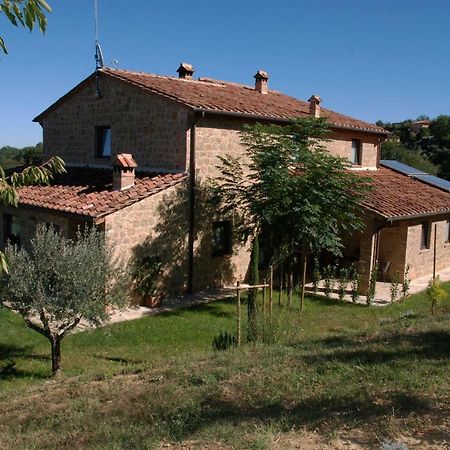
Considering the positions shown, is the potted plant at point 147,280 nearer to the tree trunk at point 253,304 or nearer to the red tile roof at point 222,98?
the tree trunk at point 253,304

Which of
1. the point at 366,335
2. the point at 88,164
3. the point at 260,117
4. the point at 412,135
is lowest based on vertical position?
the point at 366,335

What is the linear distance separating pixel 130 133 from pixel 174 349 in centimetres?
808

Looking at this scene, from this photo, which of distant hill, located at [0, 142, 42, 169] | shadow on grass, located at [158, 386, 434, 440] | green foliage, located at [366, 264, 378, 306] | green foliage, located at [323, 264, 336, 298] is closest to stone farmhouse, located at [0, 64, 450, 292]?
green foliage, located at [366, 264, 378, 306]

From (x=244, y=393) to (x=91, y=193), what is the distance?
902cm

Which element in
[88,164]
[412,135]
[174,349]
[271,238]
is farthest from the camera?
[412,135]

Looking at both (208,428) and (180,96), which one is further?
(180,96)

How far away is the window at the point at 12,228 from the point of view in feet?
52.4

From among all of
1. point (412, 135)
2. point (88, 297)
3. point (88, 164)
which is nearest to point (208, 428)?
point (88, 297)

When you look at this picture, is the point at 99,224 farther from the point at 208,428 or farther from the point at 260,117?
the point at 208,428

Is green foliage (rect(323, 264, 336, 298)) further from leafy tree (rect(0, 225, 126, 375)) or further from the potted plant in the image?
leafy tree (rect(0, 225, 126, 375))

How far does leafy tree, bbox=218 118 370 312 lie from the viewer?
12609 mm

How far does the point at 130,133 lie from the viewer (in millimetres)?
15938

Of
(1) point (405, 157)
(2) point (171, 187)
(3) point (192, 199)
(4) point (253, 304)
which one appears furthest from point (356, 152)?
(1) point (405, 157)

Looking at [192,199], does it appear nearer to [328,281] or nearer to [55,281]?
[328,281]
